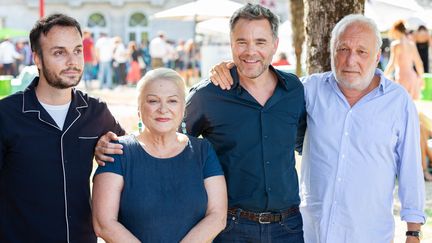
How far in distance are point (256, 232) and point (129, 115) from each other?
12.6 meters

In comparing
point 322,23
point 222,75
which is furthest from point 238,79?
point 322,23

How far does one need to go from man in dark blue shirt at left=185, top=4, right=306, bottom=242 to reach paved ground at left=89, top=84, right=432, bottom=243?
11.4 ft

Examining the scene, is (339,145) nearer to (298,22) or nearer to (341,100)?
(341,100)

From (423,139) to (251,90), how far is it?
21.1 feet

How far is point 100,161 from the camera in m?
3.54

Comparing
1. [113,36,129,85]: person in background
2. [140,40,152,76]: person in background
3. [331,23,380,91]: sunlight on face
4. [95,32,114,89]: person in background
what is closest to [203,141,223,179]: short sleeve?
[331,23,380,91]: sunlight on face

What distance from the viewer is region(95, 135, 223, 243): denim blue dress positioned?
344 cm

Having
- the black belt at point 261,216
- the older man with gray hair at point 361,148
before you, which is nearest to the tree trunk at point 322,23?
the older man with gray hair at point 361,148

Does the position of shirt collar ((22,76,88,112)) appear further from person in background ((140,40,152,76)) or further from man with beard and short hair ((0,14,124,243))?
person in background ((140,40,152,76))

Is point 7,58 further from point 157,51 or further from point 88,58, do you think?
point 157,51

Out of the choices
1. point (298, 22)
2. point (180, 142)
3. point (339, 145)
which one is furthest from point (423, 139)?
point (180, 142)

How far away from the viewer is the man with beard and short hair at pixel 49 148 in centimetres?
367

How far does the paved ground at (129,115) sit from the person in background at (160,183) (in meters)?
4.01

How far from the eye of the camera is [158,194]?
136 inches
